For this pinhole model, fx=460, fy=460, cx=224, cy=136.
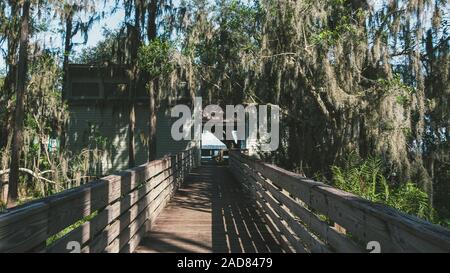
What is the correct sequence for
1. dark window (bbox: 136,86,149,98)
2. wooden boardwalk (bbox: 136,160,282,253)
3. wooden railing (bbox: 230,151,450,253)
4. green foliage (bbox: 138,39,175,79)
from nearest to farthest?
wooden railing (bbox: 230,151,450,253) < wooden boardwalk (bbox: 136,160,282,253) < green foliage (bbox: 138,39,175,79) < dark window (bbox: 136,86,149,98)

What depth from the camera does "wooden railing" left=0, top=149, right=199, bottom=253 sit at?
6.95ft

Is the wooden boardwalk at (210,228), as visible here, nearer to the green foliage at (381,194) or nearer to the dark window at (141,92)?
the green foliage at (381,194)

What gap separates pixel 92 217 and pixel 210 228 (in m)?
2.87

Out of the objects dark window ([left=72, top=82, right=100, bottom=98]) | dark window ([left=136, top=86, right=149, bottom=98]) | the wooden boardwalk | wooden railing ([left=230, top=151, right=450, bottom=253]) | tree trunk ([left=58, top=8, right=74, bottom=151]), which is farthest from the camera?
dark window ([left=72, top=82, right=100, bottom=98])

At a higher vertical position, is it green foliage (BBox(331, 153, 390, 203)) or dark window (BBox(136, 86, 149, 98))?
dark window (BBox(136, 86, 149, 98))

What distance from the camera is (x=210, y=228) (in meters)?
6.41

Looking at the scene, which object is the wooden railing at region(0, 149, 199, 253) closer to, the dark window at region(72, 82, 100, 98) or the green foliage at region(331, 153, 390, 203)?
the green foliage at region(331, 153, 390, 203)

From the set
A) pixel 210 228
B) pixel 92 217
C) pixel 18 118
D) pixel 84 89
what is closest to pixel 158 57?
pixel 18 118

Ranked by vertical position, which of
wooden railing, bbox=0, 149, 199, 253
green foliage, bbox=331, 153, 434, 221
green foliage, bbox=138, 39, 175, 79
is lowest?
green foliage, bbox=331, 153, 434, 221

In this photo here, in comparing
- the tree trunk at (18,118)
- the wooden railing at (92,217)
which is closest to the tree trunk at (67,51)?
the tree trunk at (18,118)

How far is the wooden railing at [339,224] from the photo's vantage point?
2023 mm

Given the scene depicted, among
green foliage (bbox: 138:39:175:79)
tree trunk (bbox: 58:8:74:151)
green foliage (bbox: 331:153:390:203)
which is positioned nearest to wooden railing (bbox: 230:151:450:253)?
green foliage (bbox: 331:153:390:203)

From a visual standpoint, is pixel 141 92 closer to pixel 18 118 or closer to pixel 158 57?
pixel 18 118

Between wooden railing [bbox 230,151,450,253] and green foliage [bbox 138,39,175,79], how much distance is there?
24.2ft
